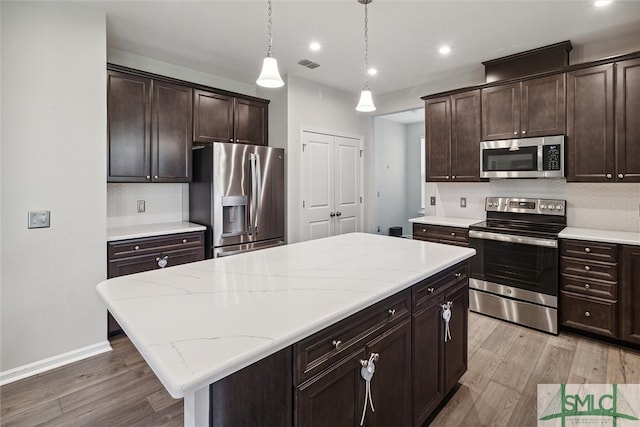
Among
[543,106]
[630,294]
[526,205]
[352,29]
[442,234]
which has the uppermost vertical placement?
[352,29]

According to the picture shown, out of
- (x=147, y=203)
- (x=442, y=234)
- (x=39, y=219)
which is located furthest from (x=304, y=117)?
(x=39, y=219)

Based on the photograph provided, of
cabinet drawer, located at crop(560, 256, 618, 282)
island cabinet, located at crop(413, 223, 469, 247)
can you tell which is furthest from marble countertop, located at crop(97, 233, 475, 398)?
island cabinet, located at crop(413, 223, 469, 247)

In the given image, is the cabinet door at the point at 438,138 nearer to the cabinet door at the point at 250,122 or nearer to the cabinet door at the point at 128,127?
the cabinet door at the point at 250,122

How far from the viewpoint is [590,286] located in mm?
2836

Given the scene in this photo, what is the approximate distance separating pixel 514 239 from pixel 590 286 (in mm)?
682

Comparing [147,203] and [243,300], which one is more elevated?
[147,203]

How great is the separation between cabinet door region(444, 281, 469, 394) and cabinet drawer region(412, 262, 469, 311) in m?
0.07

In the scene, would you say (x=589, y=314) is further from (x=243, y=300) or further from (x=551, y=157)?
(x=243, y=300)

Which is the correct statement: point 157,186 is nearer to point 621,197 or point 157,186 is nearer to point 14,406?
point 14,406

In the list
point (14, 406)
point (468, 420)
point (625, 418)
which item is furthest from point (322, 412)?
point (14, 406)

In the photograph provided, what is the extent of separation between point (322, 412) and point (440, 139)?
367cm

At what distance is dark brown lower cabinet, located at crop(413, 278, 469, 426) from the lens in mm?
1686

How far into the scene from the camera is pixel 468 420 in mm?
1922

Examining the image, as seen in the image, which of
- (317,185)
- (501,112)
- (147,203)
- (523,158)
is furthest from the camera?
(317,185)
